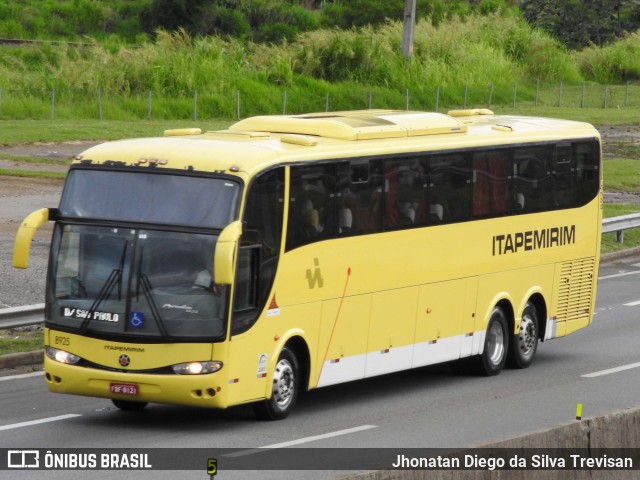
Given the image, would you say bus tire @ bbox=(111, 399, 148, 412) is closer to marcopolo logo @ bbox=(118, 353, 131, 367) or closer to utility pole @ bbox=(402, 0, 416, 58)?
marcopolo logo @ bbox=(118, 353, 131, 367)

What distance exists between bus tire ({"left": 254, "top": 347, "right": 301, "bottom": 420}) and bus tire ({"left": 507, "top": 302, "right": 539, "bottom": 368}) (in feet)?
15.2

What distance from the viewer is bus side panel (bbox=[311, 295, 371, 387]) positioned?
51.0ft

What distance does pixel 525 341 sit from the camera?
1917 cm

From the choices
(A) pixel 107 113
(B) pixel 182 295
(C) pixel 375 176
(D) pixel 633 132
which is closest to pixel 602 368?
(C) pixel 375 176

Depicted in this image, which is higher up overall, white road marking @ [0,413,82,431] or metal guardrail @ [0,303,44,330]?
white road marking @ [0,413,82,431]

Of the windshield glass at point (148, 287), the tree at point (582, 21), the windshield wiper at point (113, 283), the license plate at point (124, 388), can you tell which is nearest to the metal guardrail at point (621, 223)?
the windshield glass at point (148, 287)

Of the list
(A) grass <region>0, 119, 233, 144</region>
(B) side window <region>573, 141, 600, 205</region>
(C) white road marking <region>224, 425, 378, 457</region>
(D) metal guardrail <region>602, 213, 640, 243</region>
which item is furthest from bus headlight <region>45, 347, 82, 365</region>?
(A) grass <region>0, 119, 233, 144</region>

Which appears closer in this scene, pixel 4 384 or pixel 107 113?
pixel 4 384

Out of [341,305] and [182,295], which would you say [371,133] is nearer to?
[341,305]

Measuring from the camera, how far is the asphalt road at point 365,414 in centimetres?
1384

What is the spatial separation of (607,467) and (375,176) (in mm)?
5921

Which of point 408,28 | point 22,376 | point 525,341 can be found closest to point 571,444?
point 525,341

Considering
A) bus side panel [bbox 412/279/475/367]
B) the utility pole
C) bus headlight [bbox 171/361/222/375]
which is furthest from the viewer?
the utility pole

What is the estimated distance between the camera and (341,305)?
15742mm
